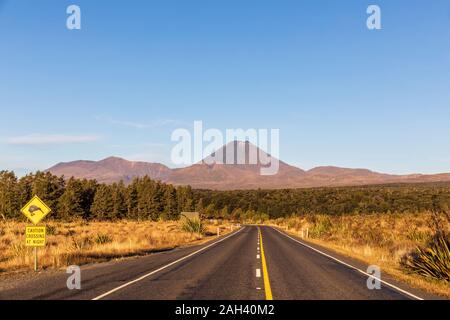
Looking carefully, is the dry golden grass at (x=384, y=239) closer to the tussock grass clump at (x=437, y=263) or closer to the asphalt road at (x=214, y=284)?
the tussock grass clump at (x=437, y=263)

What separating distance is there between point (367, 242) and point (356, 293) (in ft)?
59.7

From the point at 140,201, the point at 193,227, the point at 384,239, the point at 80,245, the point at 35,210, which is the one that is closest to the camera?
the point at 35,210

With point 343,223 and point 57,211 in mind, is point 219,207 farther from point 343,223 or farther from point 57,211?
point 343,223

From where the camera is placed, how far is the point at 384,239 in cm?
2700

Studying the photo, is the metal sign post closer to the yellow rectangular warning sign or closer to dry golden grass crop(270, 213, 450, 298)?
the yellow rectangular warning sign

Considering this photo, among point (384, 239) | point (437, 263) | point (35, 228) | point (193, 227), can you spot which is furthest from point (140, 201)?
point (437, 263)

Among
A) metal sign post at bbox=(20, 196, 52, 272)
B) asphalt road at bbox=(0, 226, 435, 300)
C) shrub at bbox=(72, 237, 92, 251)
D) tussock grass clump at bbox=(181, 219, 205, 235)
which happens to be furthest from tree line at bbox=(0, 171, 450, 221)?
metal sign post at bbox=(20, 196, 52, 272)

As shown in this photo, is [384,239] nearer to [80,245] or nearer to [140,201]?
[80,245]

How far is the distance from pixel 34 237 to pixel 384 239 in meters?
20.3

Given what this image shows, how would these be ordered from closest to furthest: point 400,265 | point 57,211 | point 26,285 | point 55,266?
point 26,285
point 55,266
point 400,265
point 57,211

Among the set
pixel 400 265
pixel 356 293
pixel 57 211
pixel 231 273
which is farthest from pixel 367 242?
pixel 57 211

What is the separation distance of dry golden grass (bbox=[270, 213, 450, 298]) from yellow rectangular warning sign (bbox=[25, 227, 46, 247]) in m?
12.8

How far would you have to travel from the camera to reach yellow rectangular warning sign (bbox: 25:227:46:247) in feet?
52.5
